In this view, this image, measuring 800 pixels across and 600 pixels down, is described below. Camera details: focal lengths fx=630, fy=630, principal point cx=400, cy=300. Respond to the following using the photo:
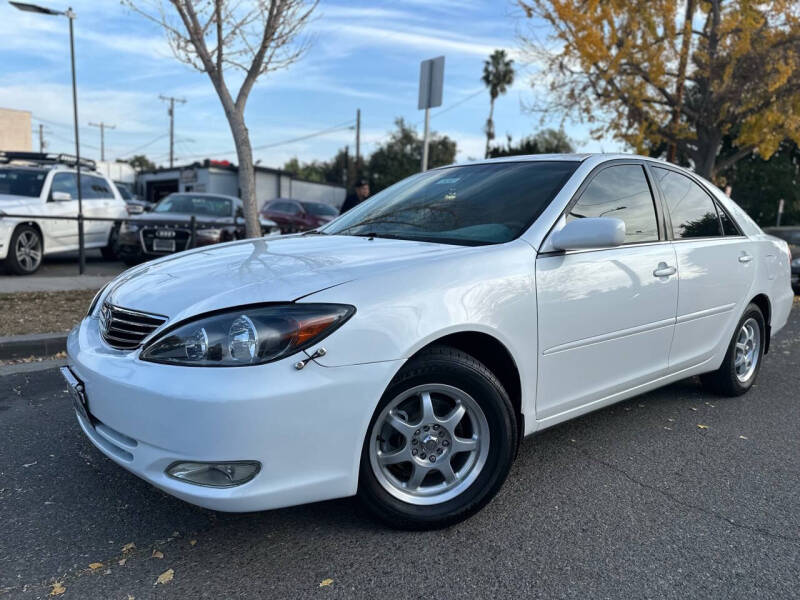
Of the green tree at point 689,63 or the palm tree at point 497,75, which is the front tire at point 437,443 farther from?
the palm tree at point 497,75

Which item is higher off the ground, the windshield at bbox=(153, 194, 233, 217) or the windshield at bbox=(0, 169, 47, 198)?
the windshield at bbox=(0, 169, 47, 198)

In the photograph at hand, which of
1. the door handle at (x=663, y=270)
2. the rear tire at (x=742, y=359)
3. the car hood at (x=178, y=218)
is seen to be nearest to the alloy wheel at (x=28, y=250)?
the car hood at (x=178, y=218)

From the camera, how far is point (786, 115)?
1358cm

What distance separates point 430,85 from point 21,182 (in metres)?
6.82

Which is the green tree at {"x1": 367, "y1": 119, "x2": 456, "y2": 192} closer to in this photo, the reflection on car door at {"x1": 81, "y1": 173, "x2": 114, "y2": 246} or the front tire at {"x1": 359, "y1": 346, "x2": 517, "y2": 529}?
the reflection on car door at {"x1": 81, "y1": 173, "x2": 114, "y2": 246}

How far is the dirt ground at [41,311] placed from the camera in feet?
19.0

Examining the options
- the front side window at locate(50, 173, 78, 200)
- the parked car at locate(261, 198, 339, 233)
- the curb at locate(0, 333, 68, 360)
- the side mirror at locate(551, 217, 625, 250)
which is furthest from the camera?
the parked car at locate(261, 198, 339, 233)

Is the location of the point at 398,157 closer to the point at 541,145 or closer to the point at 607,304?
the point at 541,145

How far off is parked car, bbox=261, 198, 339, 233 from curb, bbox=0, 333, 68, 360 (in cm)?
1312

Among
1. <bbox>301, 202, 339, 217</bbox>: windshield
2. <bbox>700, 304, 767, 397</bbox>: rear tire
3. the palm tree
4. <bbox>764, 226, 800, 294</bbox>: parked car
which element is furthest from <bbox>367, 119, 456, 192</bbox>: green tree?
Answer: <bbox>700, 304, 767, 397</bbox>: rear tire

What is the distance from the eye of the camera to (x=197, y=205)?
38.8 ft

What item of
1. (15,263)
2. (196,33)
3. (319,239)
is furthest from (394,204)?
(15,263)

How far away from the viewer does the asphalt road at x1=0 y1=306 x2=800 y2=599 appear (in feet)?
7.07

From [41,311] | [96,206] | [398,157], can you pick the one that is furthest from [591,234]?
[398,157]
